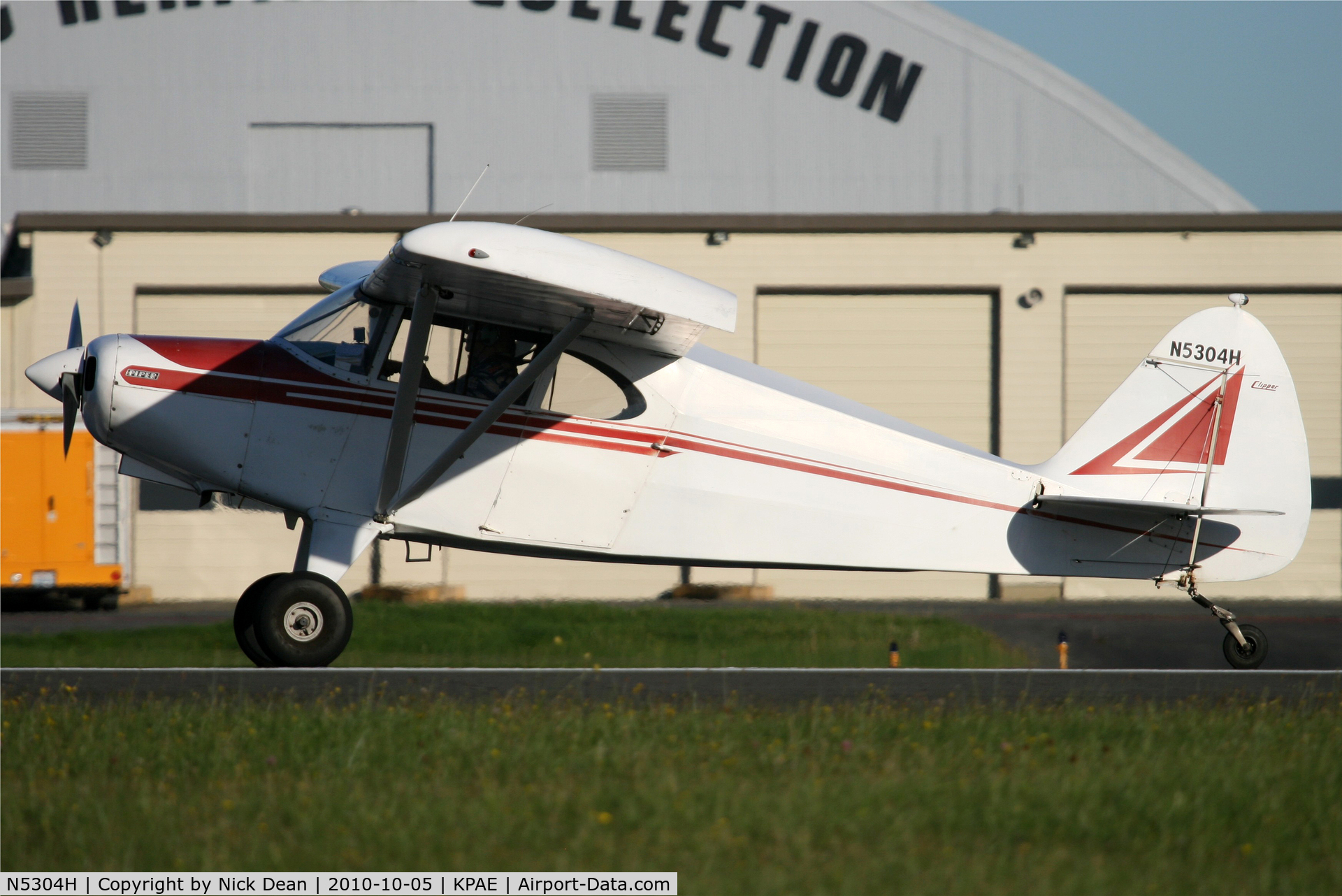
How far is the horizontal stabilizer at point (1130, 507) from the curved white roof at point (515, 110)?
21092mm

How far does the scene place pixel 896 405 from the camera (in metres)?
21.5

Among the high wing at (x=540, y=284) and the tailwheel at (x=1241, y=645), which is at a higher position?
the high wing at (x=540, y=284)

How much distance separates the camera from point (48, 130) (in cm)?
2886

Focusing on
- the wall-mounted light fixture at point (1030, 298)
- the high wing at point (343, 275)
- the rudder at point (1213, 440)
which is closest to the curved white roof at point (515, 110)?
the wall-mounted light fixture at point (1030, 298)

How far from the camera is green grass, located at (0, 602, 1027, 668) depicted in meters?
12.4

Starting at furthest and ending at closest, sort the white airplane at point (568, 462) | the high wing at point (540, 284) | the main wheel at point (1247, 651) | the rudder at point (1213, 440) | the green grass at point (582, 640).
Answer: the green grass at point (582, 640), the main wheel at point (1247, 651), the rudder at point (1213, 440), the white airplane at point (568, 462), the high wing at point (540, 284)

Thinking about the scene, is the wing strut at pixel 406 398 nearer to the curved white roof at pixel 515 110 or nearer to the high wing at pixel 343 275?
the high wing at pixel 343 275

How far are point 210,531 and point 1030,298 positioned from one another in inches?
593

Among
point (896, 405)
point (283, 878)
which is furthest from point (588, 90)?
point (283, 878)

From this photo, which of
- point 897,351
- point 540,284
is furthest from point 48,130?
point 540,284

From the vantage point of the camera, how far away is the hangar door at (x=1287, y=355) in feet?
70.0

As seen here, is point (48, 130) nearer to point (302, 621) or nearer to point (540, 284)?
point (302, 621)

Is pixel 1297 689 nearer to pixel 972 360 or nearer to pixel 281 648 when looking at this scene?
pixel 281 648

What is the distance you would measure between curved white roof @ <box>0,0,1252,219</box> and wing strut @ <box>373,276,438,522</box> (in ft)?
69.7
